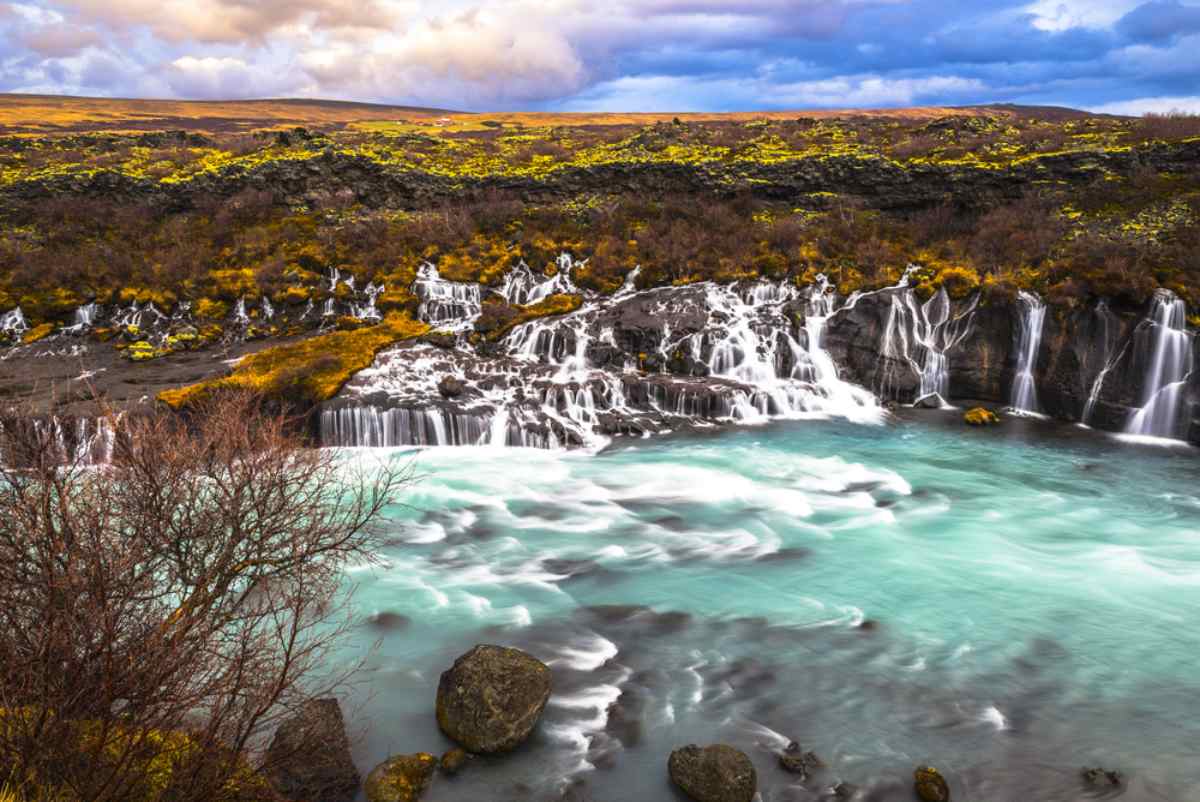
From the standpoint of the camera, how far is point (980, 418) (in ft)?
71.6

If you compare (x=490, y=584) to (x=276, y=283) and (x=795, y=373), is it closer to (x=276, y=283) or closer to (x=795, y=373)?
(x=795, y=373)

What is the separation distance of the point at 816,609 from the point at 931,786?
445 centimetres

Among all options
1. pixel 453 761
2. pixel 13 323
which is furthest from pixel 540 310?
pixel 13 323

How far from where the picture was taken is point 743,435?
21.7 metres

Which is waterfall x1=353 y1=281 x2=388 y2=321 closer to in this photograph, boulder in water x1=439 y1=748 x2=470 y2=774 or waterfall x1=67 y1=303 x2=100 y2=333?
waterfall x1=67 y1=303 x2=100 y2=333

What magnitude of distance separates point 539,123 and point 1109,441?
104 meters

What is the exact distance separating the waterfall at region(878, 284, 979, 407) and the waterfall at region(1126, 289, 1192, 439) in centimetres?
517

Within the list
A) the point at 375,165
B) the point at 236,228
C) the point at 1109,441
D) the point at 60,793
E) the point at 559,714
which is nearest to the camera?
the point at 60,793

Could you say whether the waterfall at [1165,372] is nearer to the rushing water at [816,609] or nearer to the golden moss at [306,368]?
the rushing water at [816,609]

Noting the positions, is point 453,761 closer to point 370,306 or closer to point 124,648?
point 124,648

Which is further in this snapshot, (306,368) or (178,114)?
(178,114)

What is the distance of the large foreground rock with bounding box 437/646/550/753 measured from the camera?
8.52 metres

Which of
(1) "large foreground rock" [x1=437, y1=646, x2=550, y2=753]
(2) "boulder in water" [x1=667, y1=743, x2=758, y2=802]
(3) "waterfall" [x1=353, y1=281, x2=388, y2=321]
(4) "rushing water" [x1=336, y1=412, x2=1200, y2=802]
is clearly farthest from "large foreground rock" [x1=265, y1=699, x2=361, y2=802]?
(3) "waterfall" [x1=353, y1=281, x2=388, y2=321]

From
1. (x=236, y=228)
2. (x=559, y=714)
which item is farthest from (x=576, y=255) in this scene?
(x=559, y=714)
